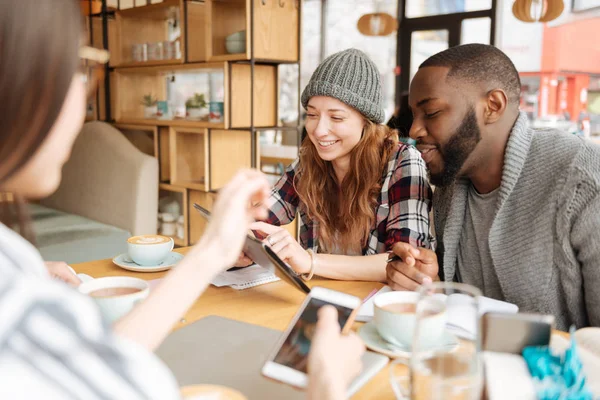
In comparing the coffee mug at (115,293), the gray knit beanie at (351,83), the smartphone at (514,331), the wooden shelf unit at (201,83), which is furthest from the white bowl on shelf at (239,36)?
the smartphone at (514,331)

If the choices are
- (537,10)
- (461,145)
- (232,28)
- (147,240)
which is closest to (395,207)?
(461,145)

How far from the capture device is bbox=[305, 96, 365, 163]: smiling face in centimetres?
177

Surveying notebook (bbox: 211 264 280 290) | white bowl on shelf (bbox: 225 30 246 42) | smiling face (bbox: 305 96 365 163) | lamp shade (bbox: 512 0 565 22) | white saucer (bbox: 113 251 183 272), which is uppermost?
lamp shade (bbox: 512 0 565 22)

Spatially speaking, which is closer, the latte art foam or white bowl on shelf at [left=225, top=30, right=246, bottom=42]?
the latte art foam

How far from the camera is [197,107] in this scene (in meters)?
3.70

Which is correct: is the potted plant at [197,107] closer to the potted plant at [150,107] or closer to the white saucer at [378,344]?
the potted plant at [150,107]

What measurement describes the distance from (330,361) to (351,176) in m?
1.19

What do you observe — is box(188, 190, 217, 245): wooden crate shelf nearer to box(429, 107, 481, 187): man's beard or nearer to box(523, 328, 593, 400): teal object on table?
box(429, 107, 481, 187): man's beard

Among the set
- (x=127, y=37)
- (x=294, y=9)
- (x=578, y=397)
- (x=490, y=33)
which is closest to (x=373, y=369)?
(x=578, y=397)

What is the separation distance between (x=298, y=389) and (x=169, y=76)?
361 centimetres

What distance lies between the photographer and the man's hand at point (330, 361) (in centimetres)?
61

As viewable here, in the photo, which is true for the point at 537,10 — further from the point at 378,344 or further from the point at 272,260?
the point at 378,344

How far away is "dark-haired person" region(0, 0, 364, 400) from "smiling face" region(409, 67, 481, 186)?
808mm

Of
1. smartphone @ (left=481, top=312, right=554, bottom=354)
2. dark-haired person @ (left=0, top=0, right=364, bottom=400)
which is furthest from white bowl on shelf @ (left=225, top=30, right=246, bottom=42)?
smartphone @ (left=481, top=312, right=554, bottom=354)
